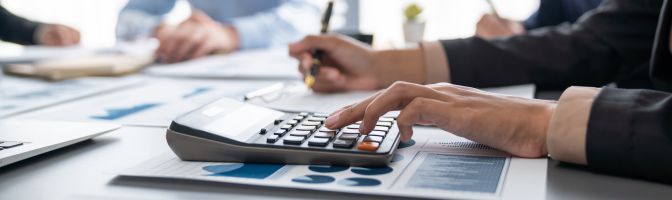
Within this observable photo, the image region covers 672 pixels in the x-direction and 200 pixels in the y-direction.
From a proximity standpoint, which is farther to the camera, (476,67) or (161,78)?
(161,78)

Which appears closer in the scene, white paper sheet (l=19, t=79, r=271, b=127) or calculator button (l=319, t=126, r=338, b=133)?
calculator button (l=319, t=126, r=338, b=133)

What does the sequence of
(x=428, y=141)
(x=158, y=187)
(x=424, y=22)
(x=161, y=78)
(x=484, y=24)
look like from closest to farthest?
(x=158, y=187) < (x=428, y=141) < (x=161, y=78) < (x=484, y=24) < (x=424, y=22)

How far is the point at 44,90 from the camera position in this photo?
1.07m

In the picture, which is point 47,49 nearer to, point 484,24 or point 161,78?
point 161,78

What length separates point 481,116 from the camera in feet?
1.88

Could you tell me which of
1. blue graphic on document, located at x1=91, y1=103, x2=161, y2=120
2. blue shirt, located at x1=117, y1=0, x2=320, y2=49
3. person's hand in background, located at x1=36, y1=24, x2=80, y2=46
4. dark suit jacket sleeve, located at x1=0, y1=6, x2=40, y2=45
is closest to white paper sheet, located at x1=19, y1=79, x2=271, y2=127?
blue graphic on document, located at x1=91, y1=103, x2=161, y2=120

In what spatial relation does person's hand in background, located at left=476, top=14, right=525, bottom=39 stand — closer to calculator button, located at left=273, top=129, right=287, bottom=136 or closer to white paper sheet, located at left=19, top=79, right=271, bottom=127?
white paper sheet, located at left=19, top=79, right=271, bottom=127

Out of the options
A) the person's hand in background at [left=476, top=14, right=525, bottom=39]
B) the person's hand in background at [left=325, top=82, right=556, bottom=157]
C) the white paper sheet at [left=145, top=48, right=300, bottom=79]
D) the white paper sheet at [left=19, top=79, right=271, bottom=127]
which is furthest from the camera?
the person's hand in background at [left=476, top=14, right=525, bottom=39]

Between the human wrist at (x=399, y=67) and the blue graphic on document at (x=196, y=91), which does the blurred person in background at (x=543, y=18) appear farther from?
the blue graphic on document at (x=196, y=91)

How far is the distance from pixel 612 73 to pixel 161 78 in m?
0.83

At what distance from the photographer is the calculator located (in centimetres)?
52

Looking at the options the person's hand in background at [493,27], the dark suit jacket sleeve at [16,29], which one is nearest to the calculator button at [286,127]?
the person's hand in background at [493,27]

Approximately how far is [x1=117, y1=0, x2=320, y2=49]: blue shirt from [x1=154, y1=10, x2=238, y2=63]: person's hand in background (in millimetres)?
151

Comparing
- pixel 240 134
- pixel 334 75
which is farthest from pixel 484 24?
pixel 240 134
